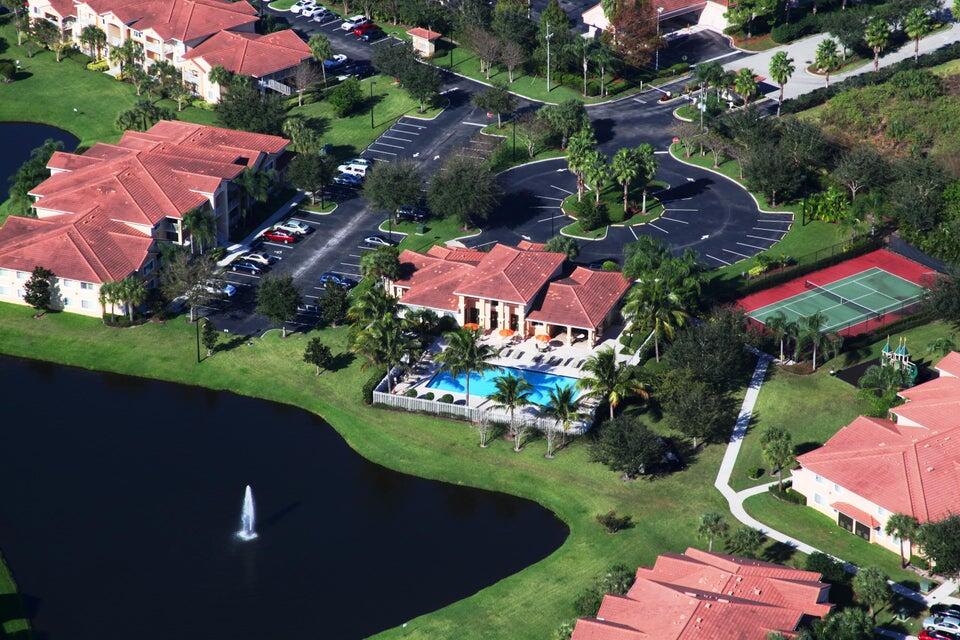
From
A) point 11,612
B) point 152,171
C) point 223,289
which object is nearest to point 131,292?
point 223,289

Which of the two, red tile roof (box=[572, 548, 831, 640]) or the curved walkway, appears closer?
red tile roof (box=[572, 548, 831, 640])

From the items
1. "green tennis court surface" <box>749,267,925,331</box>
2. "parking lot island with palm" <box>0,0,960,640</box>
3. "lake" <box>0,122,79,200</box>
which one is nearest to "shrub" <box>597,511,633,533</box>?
"parking lot island with palm" <box>0,0,960,640</box>

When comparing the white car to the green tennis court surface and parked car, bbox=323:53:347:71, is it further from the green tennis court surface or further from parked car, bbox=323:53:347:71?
the green tennis court surface

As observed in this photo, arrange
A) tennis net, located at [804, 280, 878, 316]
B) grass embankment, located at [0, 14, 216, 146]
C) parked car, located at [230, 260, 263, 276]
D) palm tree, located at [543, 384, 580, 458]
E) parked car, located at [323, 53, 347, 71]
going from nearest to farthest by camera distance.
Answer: palm tree, located at [543, 384, 580, 458]
tennis net, located at [804, 280, 878, 316]
parked car, located at [230, 260, 263, 276]
grass embankment, located at [0, 14, 216, 146]
parked car, located at [323, 53, 347, 71]

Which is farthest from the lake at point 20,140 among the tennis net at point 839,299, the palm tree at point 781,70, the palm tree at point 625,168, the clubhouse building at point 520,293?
the tennis net at point 839,299

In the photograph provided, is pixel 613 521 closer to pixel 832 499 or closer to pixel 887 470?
pixel 832 499

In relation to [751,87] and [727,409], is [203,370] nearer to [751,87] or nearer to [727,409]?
[727,409]
